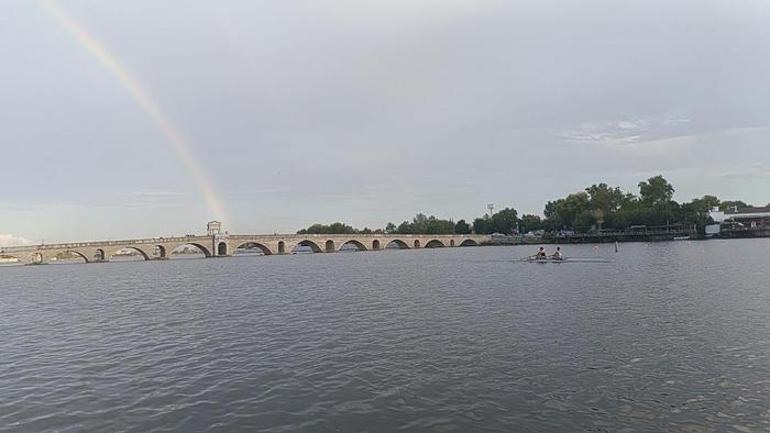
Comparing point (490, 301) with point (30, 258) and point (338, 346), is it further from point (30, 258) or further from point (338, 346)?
point (30, 258)

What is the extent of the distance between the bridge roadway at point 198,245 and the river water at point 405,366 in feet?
312

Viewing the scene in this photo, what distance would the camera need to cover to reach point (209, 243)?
472 ft

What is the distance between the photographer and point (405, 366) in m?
17.2

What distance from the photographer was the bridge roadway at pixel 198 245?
378 feet

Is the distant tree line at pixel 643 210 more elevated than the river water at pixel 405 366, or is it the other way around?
the distant tree line at pixel 643 210

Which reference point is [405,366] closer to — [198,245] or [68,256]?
[198,245]

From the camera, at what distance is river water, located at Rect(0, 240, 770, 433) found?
12.6 meters

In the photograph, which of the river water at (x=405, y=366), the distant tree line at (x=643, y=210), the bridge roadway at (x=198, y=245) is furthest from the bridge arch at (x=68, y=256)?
the distant tree line at (x=643, y=210)

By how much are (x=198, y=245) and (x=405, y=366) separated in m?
135

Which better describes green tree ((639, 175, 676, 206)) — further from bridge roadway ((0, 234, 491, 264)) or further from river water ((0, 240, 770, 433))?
river water ((0, 240, 770, 433))

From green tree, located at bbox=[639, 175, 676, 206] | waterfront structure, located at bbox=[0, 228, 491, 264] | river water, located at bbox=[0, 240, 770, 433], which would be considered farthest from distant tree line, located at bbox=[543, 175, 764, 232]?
river water, located at bbox=[0, 240, 770, 433]

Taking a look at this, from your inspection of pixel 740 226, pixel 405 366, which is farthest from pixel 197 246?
pixel 740 226

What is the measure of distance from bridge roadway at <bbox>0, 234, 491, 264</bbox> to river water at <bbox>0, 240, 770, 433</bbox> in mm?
94997

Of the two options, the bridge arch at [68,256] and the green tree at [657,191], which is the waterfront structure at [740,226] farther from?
the bridge arch at [68,256]
